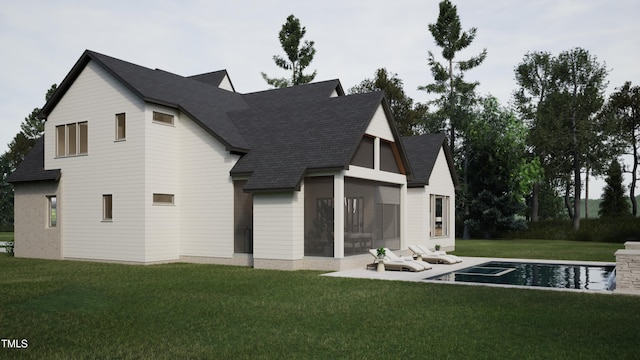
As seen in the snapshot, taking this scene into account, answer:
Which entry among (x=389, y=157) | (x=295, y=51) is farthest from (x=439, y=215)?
(x=295, y=51)

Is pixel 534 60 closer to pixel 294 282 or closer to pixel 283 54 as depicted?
pixel 283 54

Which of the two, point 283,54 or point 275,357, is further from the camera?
point 283,54

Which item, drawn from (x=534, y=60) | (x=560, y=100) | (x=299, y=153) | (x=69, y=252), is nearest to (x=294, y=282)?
(x=299, y=153)

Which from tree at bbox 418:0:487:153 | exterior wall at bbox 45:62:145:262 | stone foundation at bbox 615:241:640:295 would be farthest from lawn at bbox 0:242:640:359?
tree at bbox 418:0:487:153

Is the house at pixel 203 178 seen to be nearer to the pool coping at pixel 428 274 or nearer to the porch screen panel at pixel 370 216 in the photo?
the porch screen panel at pixel 370 216

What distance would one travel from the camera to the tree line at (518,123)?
44.3 meters

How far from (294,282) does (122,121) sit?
11.4 meters

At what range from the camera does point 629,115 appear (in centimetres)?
5553

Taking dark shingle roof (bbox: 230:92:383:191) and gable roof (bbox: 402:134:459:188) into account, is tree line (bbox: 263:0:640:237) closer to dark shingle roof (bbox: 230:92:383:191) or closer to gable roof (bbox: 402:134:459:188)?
gable roof (bbox: 402:134:459:188)

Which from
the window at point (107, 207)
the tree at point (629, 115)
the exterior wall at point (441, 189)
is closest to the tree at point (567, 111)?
the tree at point (629, 115)

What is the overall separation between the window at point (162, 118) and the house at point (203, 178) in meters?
0.05

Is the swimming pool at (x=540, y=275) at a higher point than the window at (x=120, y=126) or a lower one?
lower

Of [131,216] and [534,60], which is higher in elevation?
[534,60]

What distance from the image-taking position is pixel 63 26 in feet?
77.8
